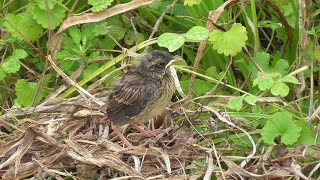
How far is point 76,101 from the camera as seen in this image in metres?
4.70

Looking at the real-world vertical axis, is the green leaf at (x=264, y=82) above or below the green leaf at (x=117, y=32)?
above

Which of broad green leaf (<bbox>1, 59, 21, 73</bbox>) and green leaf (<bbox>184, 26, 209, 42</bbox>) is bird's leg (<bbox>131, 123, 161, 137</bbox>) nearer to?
green leaf (<bbox>184, 26, 209, 42</bbox>)

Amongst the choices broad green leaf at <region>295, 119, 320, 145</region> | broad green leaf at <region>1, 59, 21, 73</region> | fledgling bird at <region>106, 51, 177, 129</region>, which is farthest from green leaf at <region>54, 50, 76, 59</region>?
broad green leaf at <region>295, 119, 320, 145</region>

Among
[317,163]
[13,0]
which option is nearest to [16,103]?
[13,0]

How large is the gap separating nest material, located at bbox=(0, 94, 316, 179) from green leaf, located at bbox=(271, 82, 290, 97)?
0.35m

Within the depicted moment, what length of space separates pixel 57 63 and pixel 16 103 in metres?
0.35

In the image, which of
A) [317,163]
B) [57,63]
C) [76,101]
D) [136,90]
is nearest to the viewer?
[317,163]

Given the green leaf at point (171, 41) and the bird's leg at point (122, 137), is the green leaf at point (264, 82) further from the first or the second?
the bird's leg at point (122, 137)

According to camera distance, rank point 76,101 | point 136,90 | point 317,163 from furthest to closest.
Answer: point 76,101, point 136,90, point 317,163

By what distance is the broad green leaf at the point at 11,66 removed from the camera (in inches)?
193

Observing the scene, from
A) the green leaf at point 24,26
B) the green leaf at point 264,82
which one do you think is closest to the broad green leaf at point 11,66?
the green leaf at point 24,26

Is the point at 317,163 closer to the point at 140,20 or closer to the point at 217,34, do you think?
the point at 217,34

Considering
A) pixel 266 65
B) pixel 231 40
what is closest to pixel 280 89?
pixel 231 40

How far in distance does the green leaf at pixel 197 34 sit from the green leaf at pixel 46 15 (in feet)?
3.30
